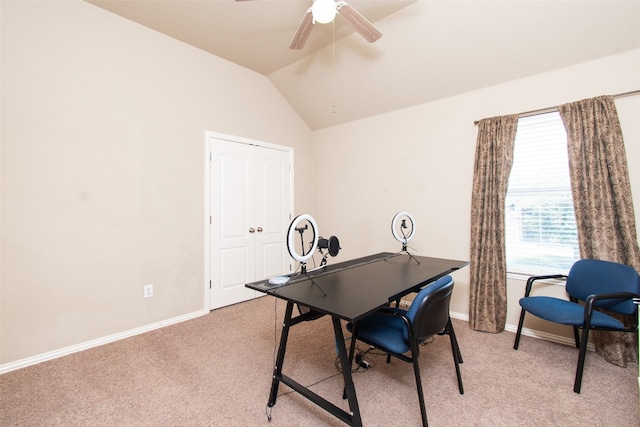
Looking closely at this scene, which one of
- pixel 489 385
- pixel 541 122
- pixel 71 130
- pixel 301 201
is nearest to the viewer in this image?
pixel 489 385

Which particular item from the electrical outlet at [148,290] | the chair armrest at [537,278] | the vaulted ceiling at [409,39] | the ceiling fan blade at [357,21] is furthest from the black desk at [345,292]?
the vaulted ceiling at [409,39]

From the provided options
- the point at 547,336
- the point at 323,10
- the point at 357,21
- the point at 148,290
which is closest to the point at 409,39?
the point at 357,21

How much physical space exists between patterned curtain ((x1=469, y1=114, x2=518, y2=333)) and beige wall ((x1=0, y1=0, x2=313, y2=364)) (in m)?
2.98

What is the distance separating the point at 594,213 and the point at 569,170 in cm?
41

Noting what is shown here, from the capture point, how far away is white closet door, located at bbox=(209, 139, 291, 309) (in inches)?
136

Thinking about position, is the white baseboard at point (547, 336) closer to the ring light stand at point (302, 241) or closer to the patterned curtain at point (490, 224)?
the patterned curtain at point (490, 224)

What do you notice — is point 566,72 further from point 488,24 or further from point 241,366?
point 241,366

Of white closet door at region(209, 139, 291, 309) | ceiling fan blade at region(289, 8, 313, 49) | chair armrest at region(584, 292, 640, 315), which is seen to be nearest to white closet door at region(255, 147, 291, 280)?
white closet door at region(209, 139, 291, 309)

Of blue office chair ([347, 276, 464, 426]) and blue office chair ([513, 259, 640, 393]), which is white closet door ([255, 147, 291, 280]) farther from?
blue office chair ([513, 259, 640, 393])

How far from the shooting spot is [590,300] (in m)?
1.92

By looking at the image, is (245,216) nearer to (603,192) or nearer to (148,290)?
(148,290)

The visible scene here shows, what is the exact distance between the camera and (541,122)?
2.67 meters

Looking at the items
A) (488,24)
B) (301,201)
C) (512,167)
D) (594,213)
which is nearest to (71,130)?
(301,201)

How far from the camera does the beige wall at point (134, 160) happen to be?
7.36 feet
